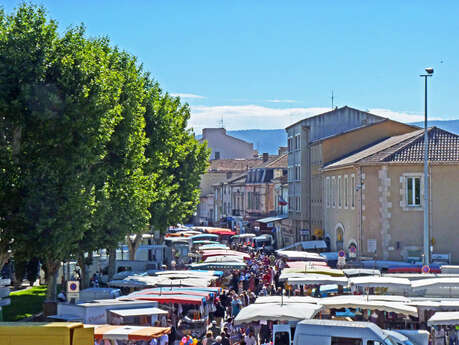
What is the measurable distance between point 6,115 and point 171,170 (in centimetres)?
2653

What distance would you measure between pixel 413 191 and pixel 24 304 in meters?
21.6

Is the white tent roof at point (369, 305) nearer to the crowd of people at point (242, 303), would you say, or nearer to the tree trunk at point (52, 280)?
the crowd of people at point (242, 303)

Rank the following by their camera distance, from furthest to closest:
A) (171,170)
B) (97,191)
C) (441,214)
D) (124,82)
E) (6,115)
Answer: (171,170) → (441,214) → (124,82) → (97,191) → (6,115)

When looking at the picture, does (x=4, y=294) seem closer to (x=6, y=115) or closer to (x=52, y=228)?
(x=52, y=228)

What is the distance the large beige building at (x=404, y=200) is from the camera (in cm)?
4403

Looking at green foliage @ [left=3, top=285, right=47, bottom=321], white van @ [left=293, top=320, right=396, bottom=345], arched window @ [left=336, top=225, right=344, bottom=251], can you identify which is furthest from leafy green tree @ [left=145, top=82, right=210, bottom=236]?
white van @ [left=293, top=320, right=396, bottom=345]

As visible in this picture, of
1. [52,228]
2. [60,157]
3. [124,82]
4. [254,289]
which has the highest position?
[124,82]

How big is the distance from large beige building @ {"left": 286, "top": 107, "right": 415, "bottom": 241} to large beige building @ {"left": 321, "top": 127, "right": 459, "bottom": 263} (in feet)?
33.6

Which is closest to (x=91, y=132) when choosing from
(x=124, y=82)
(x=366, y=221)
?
(x=124, y=82)

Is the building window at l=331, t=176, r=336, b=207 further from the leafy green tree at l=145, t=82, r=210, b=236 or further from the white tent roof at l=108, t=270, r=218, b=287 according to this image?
the white tent roof at l=108, t=270, r=218, b=287

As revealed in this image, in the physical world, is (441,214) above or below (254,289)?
above

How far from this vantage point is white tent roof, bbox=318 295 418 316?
22.9 metres

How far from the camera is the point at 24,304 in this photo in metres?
37.1

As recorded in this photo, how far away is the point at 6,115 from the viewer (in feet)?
89.9
